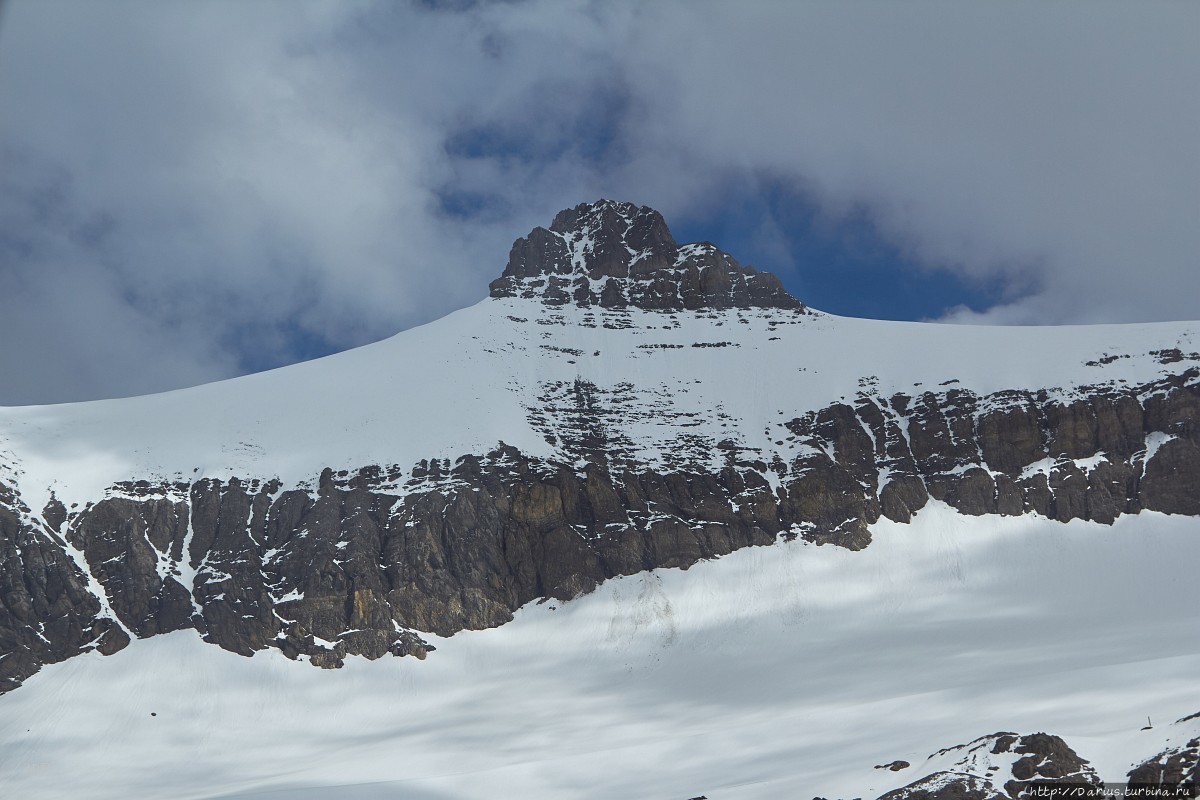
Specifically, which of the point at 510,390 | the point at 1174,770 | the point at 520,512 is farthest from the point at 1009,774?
the point at 510,390

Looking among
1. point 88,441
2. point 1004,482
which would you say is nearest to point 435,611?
point 88,441

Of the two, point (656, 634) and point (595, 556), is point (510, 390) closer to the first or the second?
point (595, 556)

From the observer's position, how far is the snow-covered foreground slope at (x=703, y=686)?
103 metres

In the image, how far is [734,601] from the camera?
151 meters

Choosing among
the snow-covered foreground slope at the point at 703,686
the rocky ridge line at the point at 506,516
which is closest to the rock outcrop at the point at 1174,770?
the snow-covered foreground slope at the point at 703,686

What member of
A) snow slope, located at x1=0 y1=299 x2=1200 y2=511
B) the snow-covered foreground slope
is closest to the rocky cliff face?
snow slope, located at x1=0 y1=299 x2=1200 y2=511

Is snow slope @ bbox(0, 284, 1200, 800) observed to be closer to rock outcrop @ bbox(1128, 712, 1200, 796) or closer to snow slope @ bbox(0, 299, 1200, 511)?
snow slope @ bbox(0, 299, 1200, 511)

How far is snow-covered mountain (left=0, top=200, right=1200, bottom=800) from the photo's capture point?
121562mm

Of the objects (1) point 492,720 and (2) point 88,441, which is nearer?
(1) point 492,720

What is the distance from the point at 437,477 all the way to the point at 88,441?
4864 cm

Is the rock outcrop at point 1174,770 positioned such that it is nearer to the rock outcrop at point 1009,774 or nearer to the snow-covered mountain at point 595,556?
the rock outcrop at point 1009,774

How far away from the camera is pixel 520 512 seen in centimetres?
16212

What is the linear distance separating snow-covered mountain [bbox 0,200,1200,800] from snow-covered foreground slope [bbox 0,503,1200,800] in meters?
0.52

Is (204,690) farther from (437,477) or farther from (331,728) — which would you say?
(437,477)
